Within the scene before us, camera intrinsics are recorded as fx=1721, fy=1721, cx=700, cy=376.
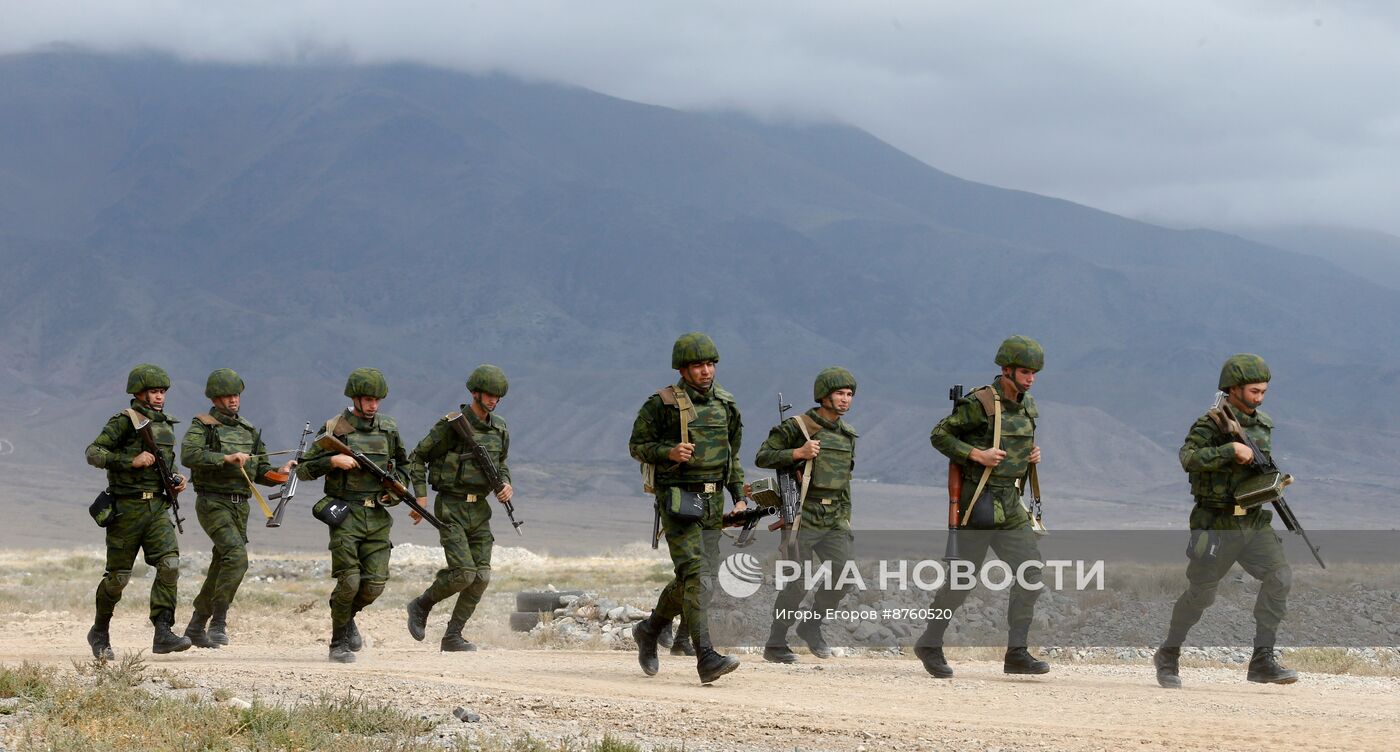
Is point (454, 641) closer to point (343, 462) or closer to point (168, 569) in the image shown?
point (343, 462)

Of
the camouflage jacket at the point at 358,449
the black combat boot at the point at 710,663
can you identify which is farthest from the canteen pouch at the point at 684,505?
the camouflage jacket at the point at 358,449

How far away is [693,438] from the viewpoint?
1161 cm

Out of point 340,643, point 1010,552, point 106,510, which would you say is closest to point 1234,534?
point 1010,552

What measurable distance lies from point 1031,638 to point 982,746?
33.8ft

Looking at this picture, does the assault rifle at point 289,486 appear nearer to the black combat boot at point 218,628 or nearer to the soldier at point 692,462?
the black combat boot at point 218,628

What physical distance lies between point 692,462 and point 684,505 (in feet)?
0.98

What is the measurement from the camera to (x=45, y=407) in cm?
15412

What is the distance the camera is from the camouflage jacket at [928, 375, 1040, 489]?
12.5m

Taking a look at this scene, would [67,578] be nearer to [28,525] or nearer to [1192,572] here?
[1192,572]

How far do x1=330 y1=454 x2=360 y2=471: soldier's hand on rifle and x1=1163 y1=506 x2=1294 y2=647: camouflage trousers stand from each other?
6308mm

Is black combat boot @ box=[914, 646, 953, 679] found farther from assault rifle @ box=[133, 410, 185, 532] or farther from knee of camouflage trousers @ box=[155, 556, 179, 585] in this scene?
knee of camouflage trousers @ box=[155, 556, 179, 585]

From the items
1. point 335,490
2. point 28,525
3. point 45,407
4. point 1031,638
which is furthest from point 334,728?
point 45,407

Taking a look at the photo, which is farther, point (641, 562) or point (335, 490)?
point (641, 562)

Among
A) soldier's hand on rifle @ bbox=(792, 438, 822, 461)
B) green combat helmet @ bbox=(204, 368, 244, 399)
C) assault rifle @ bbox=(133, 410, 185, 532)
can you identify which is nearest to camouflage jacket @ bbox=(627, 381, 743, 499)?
soldier's hand on rifle @ bbox=(792, 438, 822, 461)
